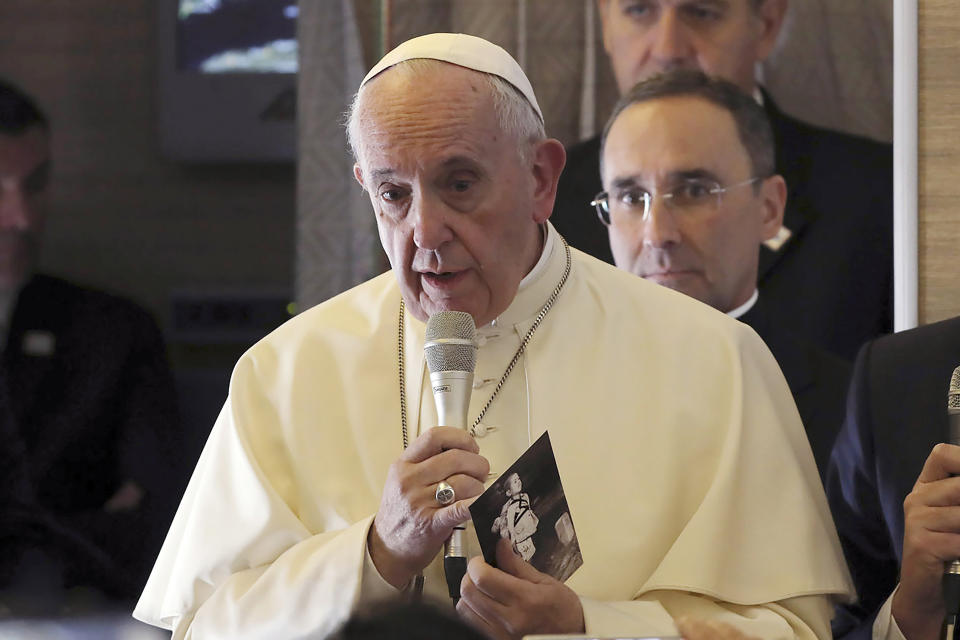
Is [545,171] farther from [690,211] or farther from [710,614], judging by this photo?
[690,211]

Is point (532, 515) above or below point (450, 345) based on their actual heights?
below

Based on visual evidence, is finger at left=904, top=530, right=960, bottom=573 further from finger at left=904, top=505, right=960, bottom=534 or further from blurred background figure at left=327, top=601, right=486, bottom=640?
blurred background figure at left=327, top=601, right=486, bottom=640

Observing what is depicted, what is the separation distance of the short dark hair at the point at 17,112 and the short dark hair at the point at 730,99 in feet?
6.48

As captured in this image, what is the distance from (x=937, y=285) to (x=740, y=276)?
0.55 metres

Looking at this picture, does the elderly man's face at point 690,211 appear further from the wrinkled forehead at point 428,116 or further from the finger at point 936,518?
the finger at point 936,518

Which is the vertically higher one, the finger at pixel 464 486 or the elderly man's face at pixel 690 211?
the elderly man's face at pixel 690 211

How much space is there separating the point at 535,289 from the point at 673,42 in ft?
4.87

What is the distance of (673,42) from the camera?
157 inches

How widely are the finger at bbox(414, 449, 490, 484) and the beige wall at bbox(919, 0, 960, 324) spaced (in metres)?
1.95

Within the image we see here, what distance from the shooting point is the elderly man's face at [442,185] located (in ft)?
7.96

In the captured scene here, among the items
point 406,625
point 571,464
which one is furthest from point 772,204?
point 406,625

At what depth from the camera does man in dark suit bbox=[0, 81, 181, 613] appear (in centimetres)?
431

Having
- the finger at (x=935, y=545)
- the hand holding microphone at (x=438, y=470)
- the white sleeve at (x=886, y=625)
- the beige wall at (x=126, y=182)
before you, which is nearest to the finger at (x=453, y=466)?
the hand holding microphone at (x=438, y=470)

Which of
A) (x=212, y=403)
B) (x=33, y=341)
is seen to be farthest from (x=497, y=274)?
(x=33, y=341)
